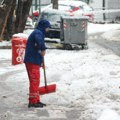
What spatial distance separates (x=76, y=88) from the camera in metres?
12.5

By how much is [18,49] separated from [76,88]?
515 cm

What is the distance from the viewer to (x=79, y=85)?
12.9 meters

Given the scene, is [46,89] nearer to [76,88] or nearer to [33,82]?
[33,82]

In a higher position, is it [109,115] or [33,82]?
[33,82]

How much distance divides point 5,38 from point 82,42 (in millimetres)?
4647

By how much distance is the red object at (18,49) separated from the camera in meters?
17.2

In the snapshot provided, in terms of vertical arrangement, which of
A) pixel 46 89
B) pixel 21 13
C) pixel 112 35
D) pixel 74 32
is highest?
pixel 21 13

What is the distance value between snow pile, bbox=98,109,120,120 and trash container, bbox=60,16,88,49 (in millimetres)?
Answer: 13846

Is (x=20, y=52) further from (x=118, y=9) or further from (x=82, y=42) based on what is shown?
(x=118, y=9)

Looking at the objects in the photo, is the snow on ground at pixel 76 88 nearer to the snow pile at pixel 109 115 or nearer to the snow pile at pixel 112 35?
the snow pile at pixel 109 115

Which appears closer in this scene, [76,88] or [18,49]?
[76,88]

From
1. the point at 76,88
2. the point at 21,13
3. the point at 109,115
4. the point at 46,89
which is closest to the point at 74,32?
the point at 21,13

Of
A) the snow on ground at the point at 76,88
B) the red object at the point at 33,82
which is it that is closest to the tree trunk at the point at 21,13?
the snow on ground at the point at 76,88

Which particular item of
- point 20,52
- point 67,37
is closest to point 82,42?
point 67,37
